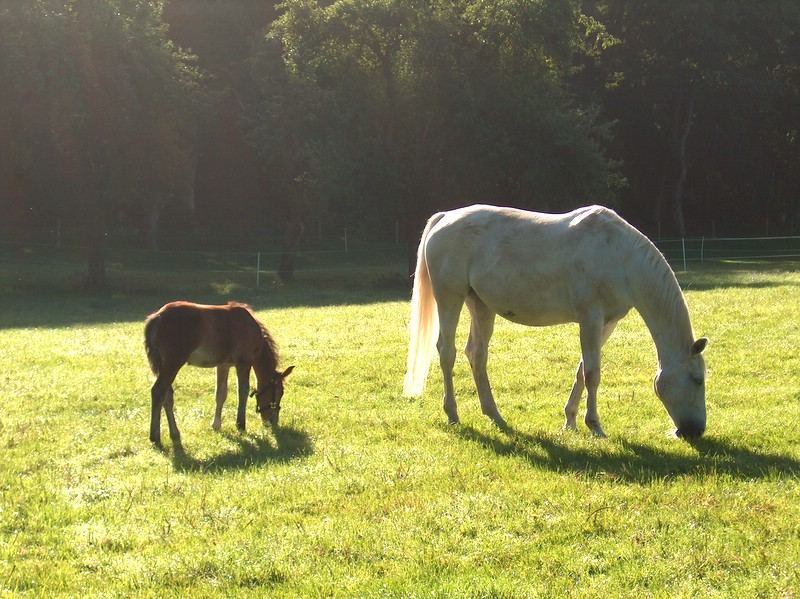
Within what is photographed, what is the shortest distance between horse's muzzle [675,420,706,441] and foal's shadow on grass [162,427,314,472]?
3.20m

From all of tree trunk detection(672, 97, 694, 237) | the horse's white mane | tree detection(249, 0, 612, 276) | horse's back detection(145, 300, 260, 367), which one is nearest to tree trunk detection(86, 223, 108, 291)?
tree detection(249, 0, 612, 276)

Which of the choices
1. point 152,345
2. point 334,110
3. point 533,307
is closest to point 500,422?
point 533,307

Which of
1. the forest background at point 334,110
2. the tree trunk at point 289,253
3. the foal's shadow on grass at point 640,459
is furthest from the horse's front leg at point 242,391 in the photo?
the tree trunk at point 289,253

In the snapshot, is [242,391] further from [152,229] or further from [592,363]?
[152,229]

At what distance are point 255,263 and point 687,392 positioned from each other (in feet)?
108

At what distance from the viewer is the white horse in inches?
303

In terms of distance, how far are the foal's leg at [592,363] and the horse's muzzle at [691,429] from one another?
29.0 inches

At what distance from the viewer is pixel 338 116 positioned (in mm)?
31031

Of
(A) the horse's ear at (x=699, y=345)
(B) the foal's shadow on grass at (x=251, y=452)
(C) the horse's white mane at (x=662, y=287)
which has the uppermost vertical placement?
(C) the horse's white mane at (x=662, y=287)

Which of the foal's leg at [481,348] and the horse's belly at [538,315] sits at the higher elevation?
the horse's belly at [538,315]

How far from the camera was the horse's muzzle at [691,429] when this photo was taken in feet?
24.6

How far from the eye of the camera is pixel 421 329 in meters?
9.42

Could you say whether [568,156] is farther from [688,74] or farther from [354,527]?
[354,527]

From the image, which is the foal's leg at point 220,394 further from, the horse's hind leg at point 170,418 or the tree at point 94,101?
the tree at point 94,101
